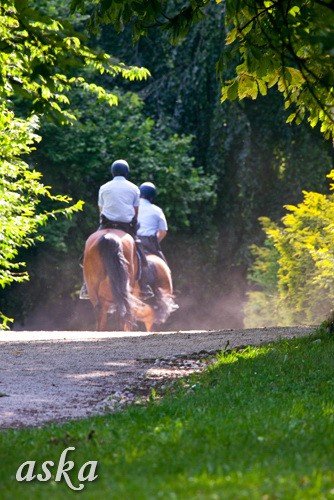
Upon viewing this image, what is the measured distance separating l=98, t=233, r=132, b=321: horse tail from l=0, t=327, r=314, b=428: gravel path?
11.7 ft

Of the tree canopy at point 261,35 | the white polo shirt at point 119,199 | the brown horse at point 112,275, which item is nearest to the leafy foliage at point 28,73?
the tree canopy at point 261,35

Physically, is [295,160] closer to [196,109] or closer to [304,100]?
[196,109]

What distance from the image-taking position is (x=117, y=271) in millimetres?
19578

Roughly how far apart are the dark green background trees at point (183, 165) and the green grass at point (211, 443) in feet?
58.6

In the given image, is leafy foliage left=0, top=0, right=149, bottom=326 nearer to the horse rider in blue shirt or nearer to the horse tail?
the horse tail

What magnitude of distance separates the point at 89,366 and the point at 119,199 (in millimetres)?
8431

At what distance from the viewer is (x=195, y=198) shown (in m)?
29.0

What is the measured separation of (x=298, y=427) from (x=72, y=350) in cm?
599

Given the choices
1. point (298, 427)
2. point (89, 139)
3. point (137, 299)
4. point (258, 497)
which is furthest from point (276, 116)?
point (258, 497)

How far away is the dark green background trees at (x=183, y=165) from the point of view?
28.0m

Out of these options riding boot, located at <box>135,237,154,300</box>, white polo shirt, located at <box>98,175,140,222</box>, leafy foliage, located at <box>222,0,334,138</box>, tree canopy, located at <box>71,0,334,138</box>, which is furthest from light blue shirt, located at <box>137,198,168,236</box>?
tree canopy, located at <box>71,0,334,138</box>

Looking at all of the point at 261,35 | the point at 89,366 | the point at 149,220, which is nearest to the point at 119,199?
the point at 149,220

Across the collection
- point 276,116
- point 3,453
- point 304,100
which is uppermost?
point 276,116

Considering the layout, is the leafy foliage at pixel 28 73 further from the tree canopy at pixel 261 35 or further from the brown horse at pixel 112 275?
the brown horse at pixel 112 275
